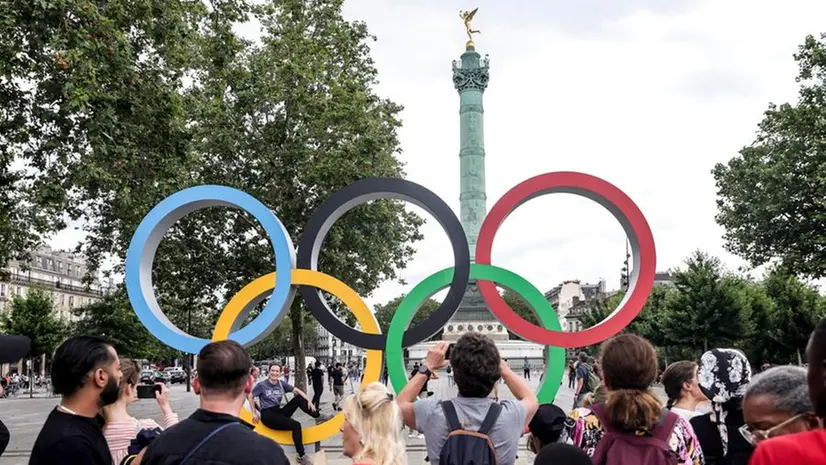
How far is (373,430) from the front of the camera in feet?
10.2

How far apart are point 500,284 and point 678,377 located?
4.61 metres

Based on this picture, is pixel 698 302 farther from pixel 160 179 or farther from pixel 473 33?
pixel 160 179

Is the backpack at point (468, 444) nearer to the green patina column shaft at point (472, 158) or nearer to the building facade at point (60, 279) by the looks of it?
the green patina column shaft at point (472, 158)

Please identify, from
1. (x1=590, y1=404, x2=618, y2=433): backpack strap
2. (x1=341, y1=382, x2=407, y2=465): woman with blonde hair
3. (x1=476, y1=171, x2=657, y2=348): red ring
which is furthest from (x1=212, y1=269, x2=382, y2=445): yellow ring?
(x1=341, y1=382, x2=407, y2=465): woman with blonde hair

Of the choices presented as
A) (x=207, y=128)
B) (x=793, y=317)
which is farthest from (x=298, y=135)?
(x=793, y=317)

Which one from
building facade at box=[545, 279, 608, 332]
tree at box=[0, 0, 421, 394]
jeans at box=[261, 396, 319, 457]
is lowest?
jeans at box=[261, 396, 319, 457]

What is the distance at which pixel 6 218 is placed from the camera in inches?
562

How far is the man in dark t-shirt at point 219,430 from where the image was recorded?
2.80m

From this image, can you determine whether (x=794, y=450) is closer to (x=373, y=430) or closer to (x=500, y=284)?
(x=373, y=430)

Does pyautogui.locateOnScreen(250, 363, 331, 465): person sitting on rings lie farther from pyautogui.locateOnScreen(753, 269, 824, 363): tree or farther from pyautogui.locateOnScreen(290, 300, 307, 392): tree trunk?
pyautogui.locateOnScreen(753, 269, 824, 363): tree

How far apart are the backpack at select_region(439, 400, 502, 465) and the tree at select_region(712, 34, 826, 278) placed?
2242 centimetres

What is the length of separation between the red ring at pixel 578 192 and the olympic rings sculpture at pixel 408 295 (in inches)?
0.5

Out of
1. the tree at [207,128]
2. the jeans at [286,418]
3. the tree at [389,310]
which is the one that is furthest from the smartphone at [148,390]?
the tree at [389,310]

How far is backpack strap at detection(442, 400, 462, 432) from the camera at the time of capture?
373 cm
